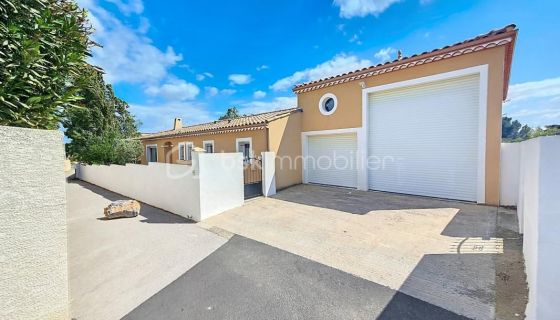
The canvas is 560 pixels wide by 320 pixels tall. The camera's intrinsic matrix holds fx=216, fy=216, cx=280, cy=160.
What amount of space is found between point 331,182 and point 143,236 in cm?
956

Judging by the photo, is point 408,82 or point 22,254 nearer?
point 22,254

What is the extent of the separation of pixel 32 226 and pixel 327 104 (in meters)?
12.4

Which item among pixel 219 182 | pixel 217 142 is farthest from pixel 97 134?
pixel 219 182

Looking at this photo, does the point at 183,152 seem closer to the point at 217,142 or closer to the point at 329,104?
the point at 217,142

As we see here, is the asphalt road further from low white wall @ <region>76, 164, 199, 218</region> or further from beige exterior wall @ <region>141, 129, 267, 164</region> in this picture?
beige exterior wall @ <region>141, 129, 267, 164</region>

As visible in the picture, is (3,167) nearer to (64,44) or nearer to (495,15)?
(64,44)

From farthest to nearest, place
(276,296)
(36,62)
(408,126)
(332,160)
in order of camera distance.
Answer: (332,160) → (408,126) → (276,296) → (36,62)

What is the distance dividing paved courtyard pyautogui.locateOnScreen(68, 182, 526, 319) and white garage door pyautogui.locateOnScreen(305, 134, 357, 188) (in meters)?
4.10

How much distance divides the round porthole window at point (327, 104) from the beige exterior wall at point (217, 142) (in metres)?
3.74

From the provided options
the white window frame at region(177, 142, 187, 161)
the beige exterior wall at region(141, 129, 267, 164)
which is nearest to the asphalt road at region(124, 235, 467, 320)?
the beige exterior wall at region(141, 129, 267, 164)

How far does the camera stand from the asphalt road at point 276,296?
10.7 feet

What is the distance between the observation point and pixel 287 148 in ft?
42.7

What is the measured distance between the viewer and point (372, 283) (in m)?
3.93

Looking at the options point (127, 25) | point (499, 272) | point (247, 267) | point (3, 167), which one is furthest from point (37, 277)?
point (127, 25)
